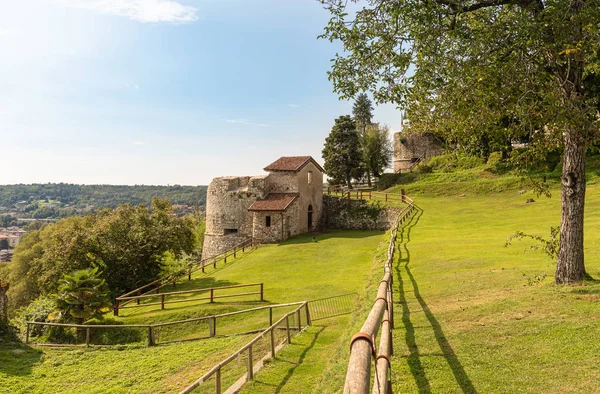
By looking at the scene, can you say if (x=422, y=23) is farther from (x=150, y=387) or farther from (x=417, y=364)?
(x=150, y=387)

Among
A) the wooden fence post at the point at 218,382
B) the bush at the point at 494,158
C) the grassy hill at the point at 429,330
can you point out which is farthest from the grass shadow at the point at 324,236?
the wooden fence post at the point at 218,382

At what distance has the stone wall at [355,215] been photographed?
38.2m

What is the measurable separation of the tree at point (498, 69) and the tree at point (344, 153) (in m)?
46.1

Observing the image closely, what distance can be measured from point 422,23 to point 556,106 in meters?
3.21

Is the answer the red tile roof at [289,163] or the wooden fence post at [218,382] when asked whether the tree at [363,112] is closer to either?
the red tile roof at [289,163]

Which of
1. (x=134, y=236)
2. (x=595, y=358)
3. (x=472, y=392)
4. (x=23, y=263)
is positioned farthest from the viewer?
(x=23, y=263)

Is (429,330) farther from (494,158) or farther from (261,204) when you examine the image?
(494,158)

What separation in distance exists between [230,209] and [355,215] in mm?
12439

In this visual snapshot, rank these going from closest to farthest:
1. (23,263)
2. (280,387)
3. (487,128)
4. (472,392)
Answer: (472,392) → (280,387) → (487,128) → (23,263)

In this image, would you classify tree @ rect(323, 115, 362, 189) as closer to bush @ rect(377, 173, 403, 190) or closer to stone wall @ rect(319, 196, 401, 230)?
bush @ rect(377, 173, 403, 190)

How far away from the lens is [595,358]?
5805 millimetres

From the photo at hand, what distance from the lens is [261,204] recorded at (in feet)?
123

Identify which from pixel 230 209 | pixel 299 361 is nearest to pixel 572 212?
pixel 299 361

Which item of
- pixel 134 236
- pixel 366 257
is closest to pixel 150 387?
pixel 366 257
